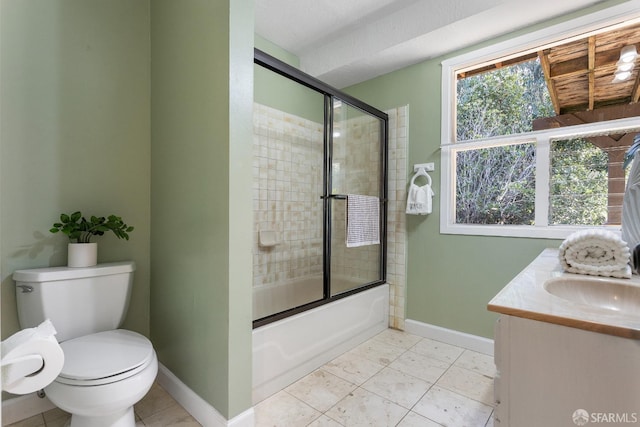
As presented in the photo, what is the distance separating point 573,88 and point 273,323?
249 cm

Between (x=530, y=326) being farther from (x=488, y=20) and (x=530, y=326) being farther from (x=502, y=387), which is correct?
(x=488, y=20)

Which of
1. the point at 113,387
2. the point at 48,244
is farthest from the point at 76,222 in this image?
the point at 113,387

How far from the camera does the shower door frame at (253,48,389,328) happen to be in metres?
1.81

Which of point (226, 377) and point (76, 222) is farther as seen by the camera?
point (76, 222)

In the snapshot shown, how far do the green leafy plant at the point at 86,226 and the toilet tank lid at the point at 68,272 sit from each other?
0.52ft

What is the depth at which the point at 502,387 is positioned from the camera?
919mm

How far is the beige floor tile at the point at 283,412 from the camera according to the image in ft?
5.02

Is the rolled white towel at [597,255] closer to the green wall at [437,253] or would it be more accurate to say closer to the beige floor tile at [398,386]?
the green wall at [437,253]

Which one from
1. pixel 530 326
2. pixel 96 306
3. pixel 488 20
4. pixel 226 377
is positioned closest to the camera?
pixel 530 326

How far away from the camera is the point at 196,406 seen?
1.55 metres

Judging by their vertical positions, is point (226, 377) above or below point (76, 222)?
below

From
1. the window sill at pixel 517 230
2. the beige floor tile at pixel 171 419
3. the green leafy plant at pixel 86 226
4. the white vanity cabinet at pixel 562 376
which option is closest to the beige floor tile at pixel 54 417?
the beige floor tile at pixel 171 419

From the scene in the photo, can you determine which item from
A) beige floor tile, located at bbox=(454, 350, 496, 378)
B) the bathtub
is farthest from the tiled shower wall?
beige floor tile, located at bbox=(454, 350, 496, 378)

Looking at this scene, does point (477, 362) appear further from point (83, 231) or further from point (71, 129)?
point (71, 129)
